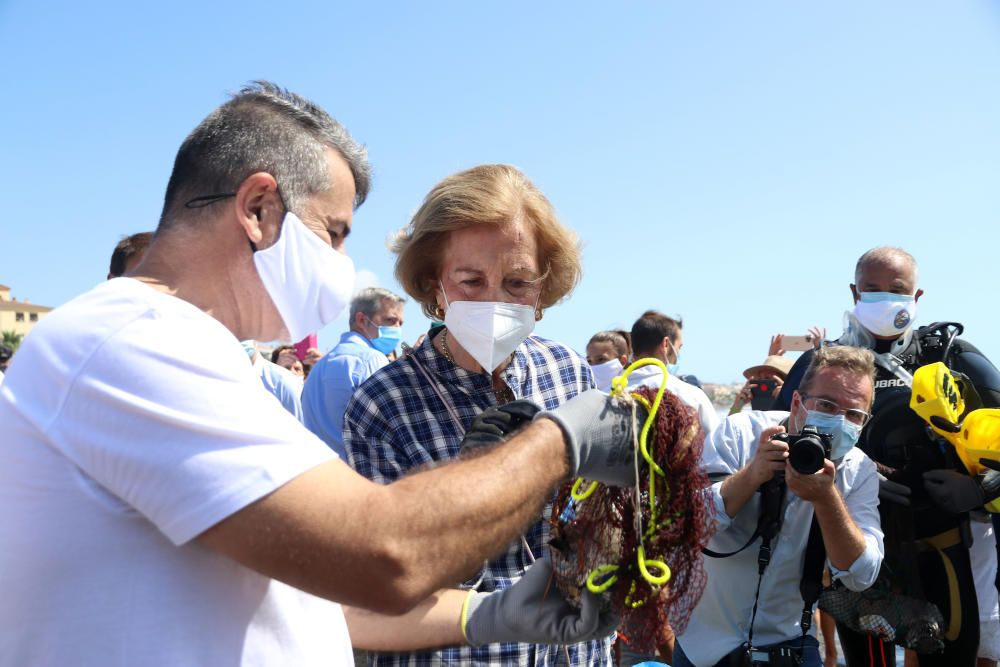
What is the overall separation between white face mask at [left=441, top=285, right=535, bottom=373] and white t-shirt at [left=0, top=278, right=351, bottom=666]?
4.04 feet

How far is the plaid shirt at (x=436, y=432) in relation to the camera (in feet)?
7.18

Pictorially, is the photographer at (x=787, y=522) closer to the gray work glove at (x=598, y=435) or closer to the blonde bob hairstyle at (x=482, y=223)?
the blonde bob hairstyle at (x=482, y=223)

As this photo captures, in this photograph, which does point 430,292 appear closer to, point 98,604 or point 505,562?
point 505,562

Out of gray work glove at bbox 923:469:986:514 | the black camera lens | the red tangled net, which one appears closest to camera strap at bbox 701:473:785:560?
the black camera lens

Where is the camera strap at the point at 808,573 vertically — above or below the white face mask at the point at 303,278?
below

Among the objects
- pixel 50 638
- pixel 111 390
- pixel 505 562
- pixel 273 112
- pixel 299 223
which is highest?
pixel 273 112

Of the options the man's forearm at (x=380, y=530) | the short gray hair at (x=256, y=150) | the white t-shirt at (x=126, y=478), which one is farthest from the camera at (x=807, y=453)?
the white t-shirt at (x=126, y=478)

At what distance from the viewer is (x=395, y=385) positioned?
240cm

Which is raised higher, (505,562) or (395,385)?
(395,385)

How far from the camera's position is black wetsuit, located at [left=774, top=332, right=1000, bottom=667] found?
418 cm

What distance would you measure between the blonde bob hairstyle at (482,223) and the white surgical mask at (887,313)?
2761 mm

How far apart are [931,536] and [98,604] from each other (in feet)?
14.1

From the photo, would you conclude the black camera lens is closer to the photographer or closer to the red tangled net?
the photographer

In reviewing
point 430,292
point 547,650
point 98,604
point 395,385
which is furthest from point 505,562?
point 98,604
